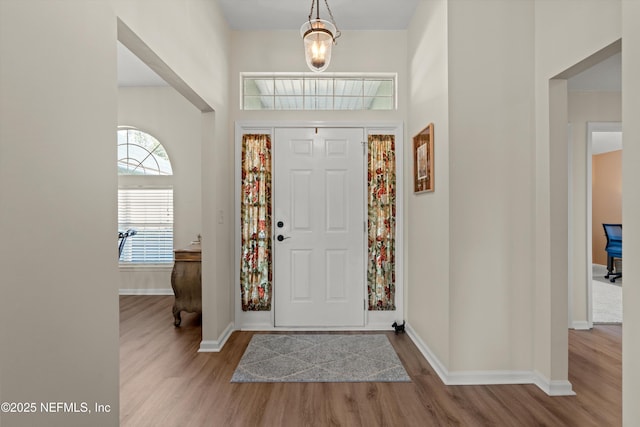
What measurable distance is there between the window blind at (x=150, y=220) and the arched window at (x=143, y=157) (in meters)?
0.28

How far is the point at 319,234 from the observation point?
143 inches

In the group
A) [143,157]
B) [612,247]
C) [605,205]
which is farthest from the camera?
[605,205]

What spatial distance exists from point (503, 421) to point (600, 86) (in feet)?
12.1

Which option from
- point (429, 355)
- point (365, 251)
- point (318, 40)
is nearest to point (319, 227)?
point (365, 251)

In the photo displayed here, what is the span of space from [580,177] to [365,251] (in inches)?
100

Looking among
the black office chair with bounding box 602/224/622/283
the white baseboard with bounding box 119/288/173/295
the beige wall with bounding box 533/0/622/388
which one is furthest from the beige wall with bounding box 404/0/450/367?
the black office chair with bounding box 602/224/622/283

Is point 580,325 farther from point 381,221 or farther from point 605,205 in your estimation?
point 605,205

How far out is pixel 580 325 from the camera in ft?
12.1

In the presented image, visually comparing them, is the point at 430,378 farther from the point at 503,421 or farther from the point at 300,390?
the point at 300,390

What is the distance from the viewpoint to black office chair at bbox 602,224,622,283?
6263 millimetres

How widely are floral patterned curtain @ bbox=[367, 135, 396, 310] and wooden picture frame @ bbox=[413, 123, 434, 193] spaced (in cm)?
39

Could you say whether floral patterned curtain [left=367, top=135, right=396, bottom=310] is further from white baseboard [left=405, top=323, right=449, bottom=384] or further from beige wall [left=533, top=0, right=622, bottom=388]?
beige wall [left=533, top=0, right=622, bottom=388]

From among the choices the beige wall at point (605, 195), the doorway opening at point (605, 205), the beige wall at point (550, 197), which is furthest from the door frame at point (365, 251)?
the beige wall at point (605, 195)

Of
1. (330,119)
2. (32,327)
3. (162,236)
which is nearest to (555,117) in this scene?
(330,119)
